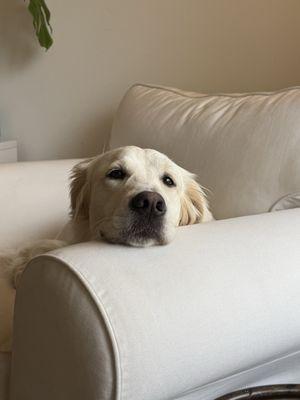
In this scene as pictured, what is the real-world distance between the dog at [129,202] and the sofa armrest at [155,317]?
0.09m

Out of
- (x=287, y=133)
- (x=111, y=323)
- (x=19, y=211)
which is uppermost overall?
(x=287, y=133)

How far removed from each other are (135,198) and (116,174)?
214 millimetres

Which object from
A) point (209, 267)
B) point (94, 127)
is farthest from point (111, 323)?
point (94, 127)

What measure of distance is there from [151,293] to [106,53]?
1.91m

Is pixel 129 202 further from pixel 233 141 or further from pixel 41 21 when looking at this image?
pixel 41 21

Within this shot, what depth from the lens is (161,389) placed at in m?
0.78

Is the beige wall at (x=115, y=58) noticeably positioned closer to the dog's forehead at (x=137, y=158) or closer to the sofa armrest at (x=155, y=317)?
the dog's forehead at (x=137, y=158)

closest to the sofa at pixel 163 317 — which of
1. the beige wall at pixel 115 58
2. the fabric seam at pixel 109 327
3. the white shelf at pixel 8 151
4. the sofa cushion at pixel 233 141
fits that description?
the fabric seam at pixel 109 327

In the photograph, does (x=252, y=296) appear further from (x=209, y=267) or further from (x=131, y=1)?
(x=131, y=1)

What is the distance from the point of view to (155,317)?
773 millimetres

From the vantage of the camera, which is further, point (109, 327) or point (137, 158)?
point (137, 158)

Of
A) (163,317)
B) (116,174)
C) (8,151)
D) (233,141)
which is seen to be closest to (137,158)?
(116,174)

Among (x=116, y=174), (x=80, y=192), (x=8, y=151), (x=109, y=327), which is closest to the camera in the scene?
(x=109, y=327)

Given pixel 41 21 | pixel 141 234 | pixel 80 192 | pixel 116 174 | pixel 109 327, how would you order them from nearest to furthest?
pixel 109 327 → pixel 141 234 → pixel 116 174 → pixel 80 192 → pixel 41 21
